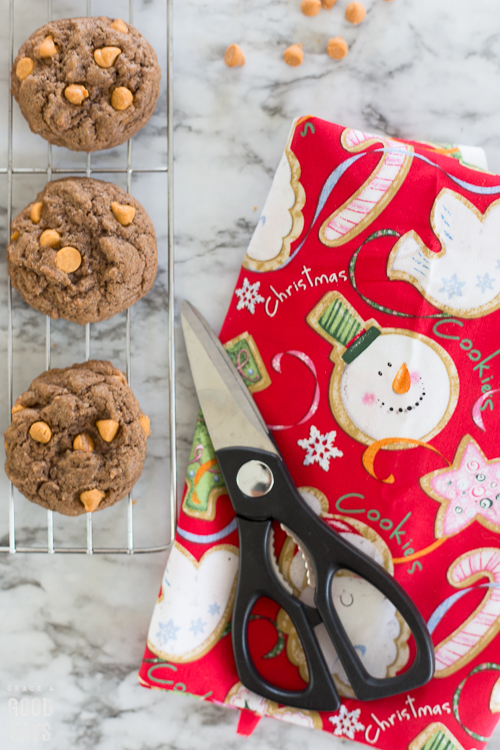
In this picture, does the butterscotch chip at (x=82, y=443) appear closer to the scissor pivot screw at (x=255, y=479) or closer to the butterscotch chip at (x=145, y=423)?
the butterscotch chip at (x=145, y=423)

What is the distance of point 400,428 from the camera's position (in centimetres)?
82

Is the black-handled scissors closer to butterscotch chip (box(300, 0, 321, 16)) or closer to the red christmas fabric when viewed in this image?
the red christmas fabric

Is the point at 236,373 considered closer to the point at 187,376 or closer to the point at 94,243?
the point at 187,376

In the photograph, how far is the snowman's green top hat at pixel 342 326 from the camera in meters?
0.83

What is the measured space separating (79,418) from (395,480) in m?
0.47

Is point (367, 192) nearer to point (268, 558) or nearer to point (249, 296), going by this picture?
point (249, 296)

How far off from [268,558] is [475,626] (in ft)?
1.07

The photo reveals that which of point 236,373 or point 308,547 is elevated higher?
point 236,373

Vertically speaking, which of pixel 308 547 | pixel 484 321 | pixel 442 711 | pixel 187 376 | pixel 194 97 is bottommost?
pixel 442 711

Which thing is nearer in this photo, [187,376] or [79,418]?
[79,418]

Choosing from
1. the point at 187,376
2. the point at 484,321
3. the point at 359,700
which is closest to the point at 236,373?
the point at 187,376

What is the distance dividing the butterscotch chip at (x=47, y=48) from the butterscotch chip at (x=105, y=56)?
0.06 metres

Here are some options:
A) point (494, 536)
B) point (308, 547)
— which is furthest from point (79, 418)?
point (494, 536)

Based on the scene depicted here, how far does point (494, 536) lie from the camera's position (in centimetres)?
81
